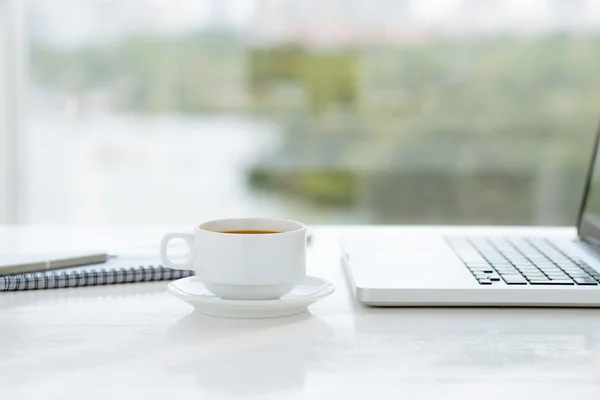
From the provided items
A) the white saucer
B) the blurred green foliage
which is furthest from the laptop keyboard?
the blurred green foliage

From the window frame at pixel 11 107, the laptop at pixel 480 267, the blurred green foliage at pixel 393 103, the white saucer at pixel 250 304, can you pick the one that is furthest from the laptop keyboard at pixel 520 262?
the window frame at pixel 11 107

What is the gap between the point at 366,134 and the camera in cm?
352

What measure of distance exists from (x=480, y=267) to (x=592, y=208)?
12.5 inches

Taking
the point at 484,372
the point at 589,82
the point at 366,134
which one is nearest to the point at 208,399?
the point at 484,372

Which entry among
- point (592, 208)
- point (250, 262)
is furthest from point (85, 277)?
point (592, 208)

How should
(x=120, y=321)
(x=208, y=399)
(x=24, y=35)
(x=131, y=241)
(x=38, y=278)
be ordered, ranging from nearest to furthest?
1. (x=208, y=399)
2. (x=120, y=321)
3. (x=38, y=278)
4. (x=131, y=241)
5. (x=24, y=35)

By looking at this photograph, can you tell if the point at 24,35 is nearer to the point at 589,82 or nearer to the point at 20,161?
the point at 20,161

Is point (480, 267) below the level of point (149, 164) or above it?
above

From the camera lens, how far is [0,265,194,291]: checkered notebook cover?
0.94m

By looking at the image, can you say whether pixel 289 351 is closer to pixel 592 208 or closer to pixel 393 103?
pixel 592 208

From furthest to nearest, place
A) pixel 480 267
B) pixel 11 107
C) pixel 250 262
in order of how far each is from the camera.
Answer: pixel 11 107, pixel 480 267, pixel 250 262

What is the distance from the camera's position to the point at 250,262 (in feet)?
2.65

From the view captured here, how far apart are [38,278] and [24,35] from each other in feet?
9.04

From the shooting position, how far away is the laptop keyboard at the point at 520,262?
2.93ft
